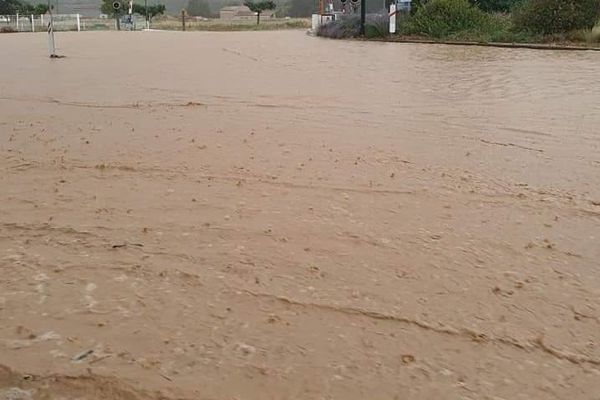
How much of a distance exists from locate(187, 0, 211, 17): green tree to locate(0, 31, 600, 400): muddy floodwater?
8788 cm

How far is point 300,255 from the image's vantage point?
2.91 meters

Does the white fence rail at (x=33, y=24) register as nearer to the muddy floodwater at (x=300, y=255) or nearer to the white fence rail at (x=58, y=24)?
the white fence rail at (x=58, y=24)

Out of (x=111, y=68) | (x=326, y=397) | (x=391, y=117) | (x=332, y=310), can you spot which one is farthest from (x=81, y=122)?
(x=111, y=68)

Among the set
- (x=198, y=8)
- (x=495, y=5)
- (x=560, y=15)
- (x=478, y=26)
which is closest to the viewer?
(x=560, y=15)

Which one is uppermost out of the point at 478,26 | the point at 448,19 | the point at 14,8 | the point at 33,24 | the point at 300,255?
the point at 14,8

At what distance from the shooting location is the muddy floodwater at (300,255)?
2033 millimetres

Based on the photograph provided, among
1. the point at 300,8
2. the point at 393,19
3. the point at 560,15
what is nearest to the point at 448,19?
the point at 393,19

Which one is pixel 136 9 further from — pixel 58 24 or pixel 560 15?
pixel 560 15

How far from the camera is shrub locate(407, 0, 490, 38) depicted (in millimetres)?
20750

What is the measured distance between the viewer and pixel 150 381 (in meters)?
1.96

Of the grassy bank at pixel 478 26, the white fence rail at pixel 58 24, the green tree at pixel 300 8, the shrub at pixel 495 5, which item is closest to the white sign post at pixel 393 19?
the grassy bank at pixel 478 26

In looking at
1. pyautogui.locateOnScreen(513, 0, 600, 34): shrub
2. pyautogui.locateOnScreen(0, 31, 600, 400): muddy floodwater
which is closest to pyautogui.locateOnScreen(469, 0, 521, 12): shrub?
pyautogui.locateOnScreen(513, 0, 600, 34): shrub

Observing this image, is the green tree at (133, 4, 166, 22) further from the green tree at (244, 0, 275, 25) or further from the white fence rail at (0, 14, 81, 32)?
the white fence rail at (0, 14, 81, 32)

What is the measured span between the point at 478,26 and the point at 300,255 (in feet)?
64.9
